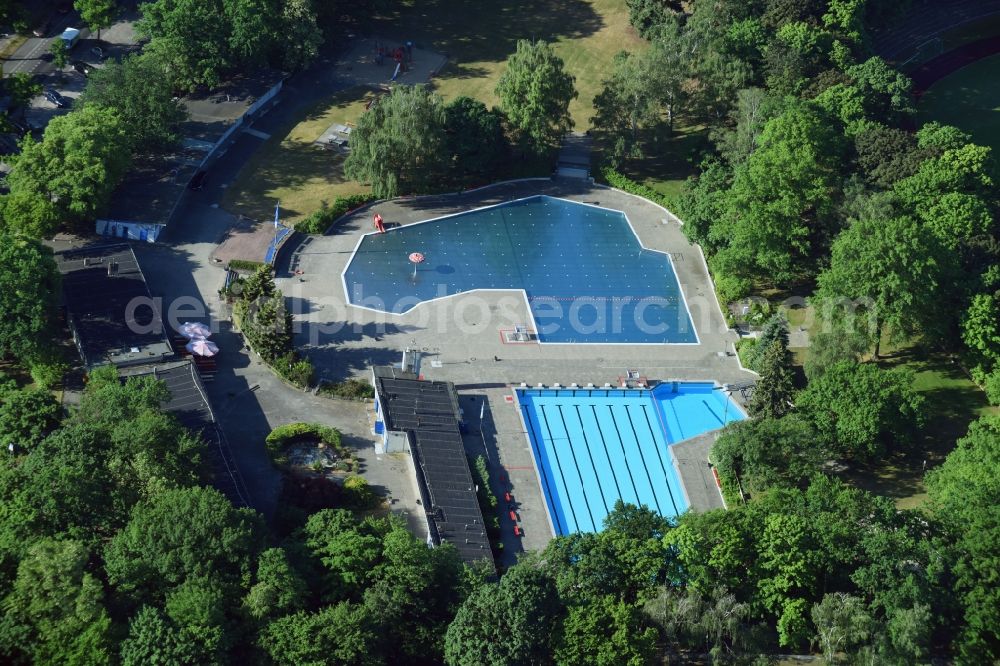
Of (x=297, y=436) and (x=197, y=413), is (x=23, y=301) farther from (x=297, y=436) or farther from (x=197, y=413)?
(x=297, y=436)

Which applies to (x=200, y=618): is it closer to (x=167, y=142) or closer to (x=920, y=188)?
(x=167, y=142)

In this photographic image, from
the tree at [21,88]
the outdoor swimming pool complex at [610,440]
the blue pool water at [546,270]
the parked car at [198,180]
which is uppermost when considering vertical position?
the tree at [21,88]

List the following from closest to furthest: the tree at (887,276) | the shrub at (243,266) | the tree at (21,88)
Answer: the tree at (887,276) < the shrub at (243,266) < the tree at (21,88)

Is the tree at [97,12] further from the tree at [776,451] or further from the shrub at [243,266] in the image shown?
the tree at [776,451]

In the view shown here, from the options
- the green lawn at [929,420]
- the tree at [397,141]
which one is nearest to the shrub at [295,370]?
the tree at [397,141]

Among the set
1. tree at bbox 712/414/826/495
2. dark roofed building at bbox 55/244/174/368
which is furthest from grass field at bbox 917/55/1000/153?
dark roofed building at bbox 55/244/174/368

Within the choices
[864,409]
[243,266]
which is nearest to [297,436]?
[243,266]

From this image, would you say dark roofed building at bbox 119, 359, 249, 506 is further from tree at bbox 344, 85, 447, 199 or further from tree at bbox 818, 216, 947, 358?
tree at bbox 818, 216, 947, 358
